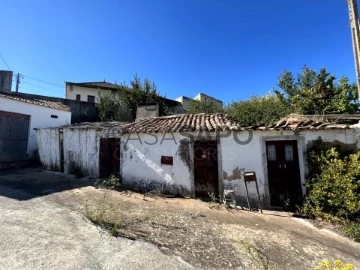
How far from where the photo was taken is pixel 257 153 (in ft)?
26.4

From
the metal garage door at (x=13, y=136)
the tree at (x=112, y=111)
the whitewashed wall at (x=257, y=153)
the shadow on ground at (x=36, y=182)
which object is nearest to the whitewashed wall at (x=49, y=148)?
the shadow on ground at (x=36, y=182)

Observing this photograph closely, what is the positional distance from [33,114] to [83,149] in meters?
5.99

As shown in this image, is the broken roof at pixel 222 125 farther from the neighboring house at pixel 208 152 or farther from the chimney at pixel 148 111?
the chimney at pixel 148 111

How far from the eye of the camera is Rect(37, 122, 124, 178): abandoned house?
37.4 feet

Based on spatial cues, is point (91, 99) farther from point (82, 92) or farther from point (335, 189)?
point (335, 189)

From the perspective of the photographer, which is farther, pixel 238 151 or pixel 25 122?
pixel 25 122

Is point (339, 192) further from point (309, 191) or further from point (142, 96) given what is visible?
point (142, 96)

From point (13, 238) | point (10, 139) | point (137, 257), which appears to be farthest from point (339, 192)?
point (10, 139)

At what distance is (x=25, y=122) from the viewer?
48.6 feet

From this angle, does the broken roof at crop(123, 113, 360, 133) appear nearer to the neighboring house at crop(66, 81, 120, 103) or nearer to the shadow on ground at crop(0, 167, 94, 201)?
the shadow on ground at crop(0, 167, 94, 201)

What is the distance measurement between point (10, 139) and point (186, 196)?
38.9 ft

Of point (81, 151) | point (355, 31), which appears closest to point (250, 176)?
point (355, 31)

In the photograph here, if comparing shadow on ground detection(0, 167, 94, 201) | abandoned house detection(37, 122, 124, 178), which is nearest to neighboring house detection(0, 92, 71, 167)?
abandoned house detection(37, 122, 124, 178)

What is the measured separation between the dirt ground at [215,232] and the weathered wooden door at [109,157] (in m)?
2.38
